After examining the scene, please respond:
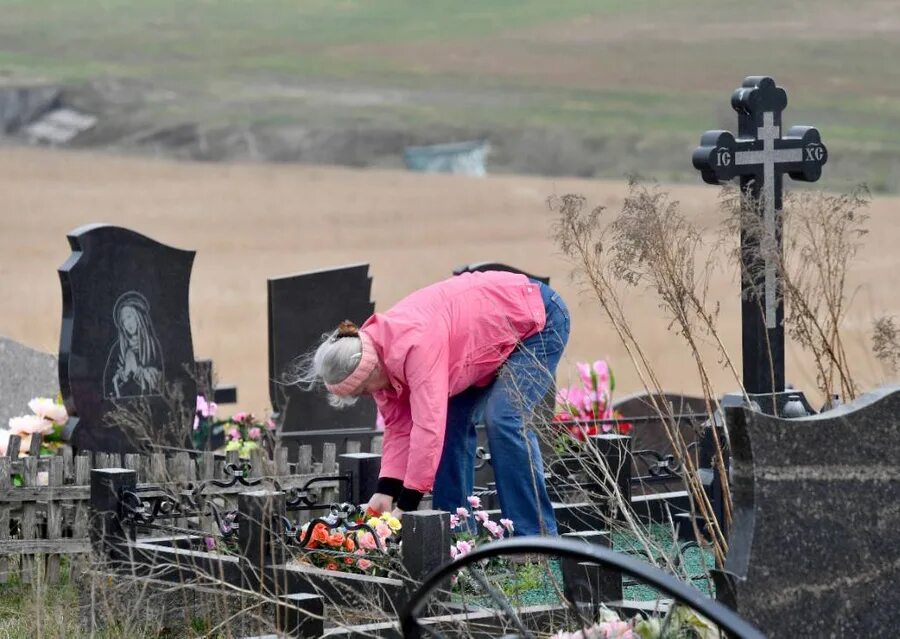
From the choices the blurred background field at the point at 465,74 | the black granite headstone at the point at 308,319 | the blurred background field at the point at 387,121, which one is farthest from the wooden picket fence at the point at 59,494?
the blurred background field at the point at 465,74

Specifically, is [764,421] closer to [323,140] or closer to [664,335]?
[664,335]

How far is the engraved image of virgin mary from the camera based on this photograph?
7.93 metres

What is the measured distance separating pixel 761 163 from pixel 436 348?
215cm

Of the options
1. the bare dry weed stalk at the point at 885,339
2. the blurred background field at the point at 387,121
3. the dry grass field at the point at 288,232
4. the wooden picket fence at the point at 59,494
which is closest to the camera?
the bare dry weed stalk at the point at 885,339

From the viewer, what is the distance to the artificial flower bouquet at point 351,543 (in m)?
5.11

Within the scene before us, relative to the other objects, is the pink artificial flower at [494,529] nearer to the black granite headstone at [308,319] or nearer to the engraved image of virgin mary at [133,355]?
the engraved image of virgin mary at [133,355]

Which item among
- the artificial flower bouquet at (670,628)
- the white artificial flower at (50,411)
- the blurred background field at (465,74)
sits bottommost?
the artificial flower bouquet at (670,628)

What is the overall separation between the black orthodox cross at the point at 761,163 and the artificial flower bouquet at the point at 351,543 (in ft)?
6.53

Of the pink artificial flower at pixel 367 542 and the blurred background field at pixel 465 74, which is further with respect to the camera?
the blurred background field at pixel 465 74

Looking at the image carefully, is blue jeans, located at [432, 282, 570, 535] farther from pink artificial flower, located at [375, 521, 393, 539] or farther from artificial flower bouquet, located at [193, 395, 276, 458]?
artificial flower bouquet, located at [193, 395, 276, 458]

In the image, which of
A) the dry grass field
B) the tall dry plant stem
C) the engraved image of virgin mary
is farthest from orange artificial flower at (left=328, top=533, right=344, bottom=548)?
the dry grass field

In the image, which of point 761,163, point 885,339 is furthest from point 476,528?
point 761,163

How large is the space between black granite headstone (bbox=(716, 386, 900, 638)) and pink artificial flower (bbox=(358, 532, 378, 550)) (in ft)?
5.95

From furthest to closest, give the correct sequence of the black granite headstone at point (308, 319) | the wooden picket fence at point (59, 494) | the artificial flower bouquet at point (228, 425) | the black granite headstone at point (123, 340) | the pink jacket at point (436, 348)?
the black granite headstone at point (308, 319) → the artificial flower bouquet at point (228, 425) → the black granite headstone at point (123, 340) → the wooden picket fence at point (59, 494) → the pink jacket at point (436, 348)
